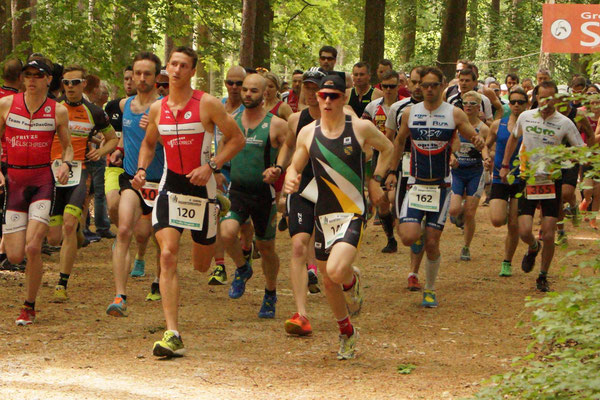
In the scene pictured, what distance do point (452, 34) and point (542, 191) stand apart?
11155 millimetres

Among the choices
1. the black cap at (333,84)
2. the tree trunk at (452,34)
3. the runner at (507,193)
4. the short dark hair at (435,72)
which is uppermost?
the tree trunk at (452,34)

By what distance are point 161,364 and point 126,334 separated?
1206 millimetres

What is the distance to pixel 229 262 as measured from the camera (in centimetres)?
1324

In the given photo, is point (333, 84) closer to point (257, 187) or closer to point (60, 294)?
point (257, 187)

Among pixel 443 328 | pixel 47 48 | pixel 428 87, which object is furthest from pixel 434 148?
pixel 47 48

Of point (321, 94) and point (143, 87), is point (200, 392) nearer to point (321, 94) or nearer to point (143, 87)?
point (321, 94)

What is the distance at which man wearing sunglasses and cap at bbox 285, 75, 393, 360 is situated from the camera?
7.72 metres

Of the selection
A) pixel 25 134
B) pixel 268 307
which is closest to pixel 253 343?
pixel 268 307

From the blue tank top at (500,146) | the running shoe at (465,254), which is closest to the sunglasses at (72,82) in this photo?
the blue tank top at (500,146)

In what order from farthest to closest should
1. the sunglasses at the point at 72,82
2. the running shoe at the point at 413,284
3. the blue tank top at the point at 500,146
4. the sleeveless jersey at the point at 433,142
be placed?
the blue tank top at the point at 500,146 → the running shoe at the point at 413,284 → the sunglasses at the point at 72,82 → the sleeveless jersey at the point at 433,142

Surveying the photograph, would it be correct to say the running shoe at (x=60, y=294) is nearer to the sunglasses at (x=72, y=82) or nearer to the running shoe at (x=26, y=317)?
the running shoe at (x=26, y=317)

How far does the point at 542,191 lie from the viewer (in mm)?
10914

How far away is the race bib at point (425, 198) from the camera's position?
10164 millimetres

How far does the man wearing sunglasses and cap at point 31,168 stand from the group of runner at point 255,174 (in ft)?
0.04
